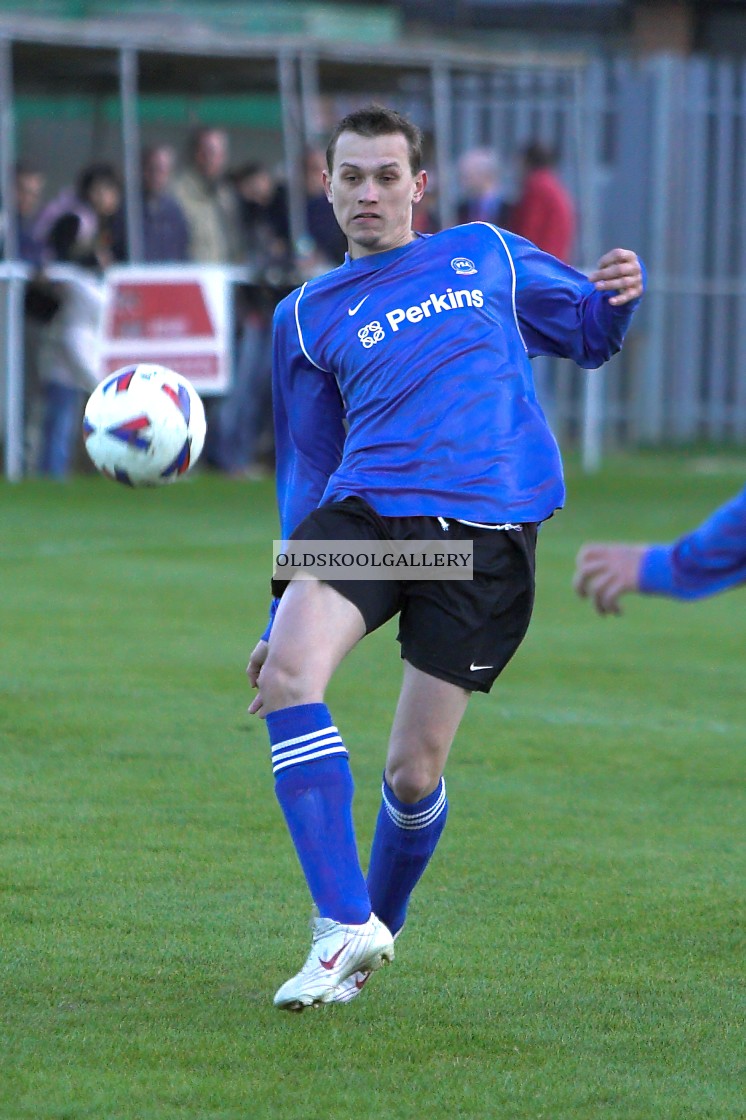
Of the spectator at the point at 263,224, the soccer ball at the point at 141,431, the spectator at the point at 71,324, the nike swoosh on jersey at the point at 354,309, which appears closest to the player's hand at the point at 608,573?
the nike swoosh on jersey at the point at 354,309

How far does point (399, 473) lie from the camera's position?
4.30m

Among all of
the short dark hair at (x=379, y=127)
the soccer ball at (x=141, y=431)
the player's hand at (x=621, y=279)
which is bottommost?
the soccer ball at (x=141, y=431)

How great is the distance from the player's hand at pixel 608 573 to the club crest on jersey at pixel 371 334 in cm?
90

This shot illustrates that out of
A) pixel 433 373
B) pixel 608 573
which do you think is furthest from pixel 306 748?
pixel 433 373

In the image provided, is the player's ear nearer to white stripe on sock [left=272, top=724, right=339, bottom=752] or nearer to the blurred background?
white stripe on sock [left=272, top=724, right=339, bottom=752]

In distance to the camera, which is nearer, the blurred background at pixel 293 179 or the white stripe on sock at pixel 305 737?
the white stripe on sock at pixel 305 737

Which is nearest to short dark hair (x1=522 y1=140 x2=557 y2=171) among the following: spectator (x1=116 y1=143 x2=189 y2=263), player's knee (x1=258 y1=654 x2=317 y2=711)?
spectator (x1=116 y1=143 x2=189 y2=263)

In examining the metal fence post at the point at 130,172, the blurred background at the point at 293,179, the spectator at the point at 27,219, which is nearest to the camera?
the spectator at the point at 27,219

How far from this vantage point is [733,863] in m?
5.46

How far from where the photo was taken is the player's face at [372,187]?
4469mm

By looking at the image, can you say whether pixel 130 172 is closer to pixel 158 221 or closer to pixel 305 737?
pixel 158 221

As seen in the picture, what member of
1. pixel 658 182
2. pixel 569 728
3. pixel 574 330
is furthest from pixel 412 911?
pixel 658 182

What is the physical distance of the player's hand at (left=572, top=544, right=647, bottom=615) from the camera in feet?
12.1

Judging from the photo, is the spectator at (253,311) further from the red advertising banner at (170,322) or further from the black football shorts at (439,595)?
the black football shorts at (439,595)
